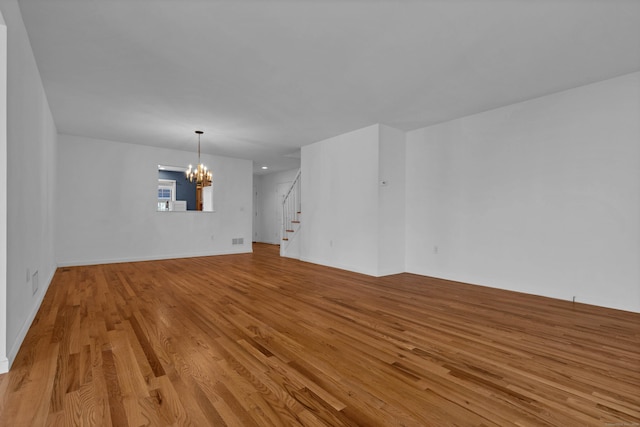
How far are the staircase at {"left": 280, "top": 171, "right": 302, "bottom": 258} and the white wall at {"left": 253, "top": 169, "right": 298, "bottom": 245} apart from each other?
217 cm

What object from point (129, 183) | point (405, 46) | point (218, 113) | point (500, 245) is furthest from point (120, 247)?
point (500, 245)

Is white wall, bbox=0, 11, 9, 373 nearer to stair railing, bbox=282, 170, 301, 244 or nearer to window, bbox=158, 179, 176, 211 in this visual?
stair railing, bbox=282, 170, 301, 244

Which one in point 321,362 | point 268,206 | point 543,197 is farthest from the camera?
point 268,206

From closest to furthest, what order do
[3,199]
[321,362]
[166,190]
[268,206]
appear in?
[3,199], [321,362], [166,190], [268,206]

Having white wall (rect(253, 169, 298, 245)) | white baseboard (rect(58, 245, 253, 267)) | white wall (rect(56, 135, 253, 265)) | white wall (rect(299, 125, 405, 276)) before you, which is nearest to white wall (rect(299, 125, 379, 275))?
white wall (rect(299, 125, 405, 276))

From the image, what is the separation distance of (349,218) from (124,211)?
16.4ft

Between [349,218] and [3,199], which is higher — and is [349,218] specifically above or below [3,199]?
below


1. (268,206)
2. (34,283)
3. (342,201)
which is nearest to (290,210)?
(342,201)

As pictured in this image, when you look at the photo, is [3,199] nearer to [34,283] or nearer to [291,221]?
[34,283]

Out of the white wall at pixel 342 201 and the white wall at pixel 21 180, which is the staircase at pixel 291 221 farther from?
the white wall at pixel 21 180

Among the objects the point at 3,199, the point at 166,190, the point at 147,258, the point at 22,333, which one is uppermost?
the point at 166,190

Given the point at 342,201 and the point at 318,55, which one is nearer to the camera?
the point at 318,55

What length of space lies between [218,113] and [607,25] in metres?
4.58

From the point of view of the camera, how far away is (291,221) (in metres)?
7.95
